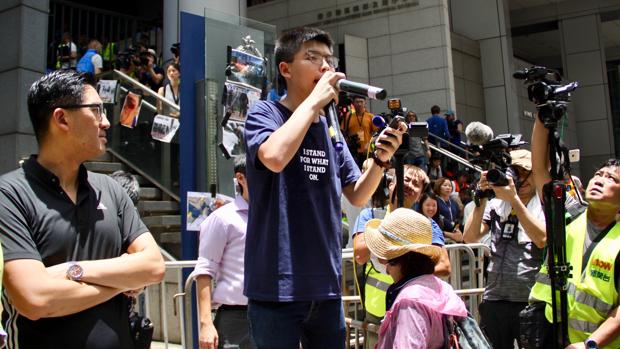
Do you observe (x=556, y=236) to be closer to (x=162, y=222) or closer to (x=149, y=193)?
(x=162, y=222)

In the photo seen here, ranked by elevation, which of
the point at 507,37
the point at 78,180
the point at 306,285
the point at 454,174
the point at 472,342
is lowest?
the point at 472,342

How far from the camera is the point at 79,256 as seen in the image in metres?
2.23

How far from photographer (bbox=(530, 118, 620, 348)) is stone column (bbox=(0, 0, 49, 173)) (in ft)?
25.7

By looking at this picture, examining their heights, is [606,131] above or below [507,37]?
below

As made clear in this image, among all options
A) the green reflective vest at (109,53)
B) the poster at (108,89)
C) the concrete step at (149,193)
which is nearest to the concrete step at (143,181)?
the concrete step at (149,193)

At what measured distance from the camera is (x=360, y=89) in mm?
2402

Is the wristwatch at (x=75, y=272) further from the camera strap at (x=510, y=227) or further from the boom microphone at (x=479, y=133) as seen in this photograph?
the boom microphone at (x=479, y=133)

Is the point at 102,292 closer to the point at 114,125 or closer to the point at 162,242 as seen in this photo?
the point at 162,242

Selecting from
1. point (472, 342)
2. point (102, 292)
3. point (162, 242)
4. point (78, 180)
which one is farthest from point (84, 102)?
point (162, 242)

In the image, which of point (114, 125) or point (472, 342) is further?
point (114, 125)

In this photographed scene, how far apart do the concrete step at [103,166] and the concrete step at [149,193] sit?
85 centimetres

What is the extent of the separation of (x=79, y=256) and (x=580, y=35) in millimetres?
22663

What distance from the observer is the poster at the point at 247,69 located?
19.8ft

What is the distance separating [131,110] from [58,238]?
804cm
